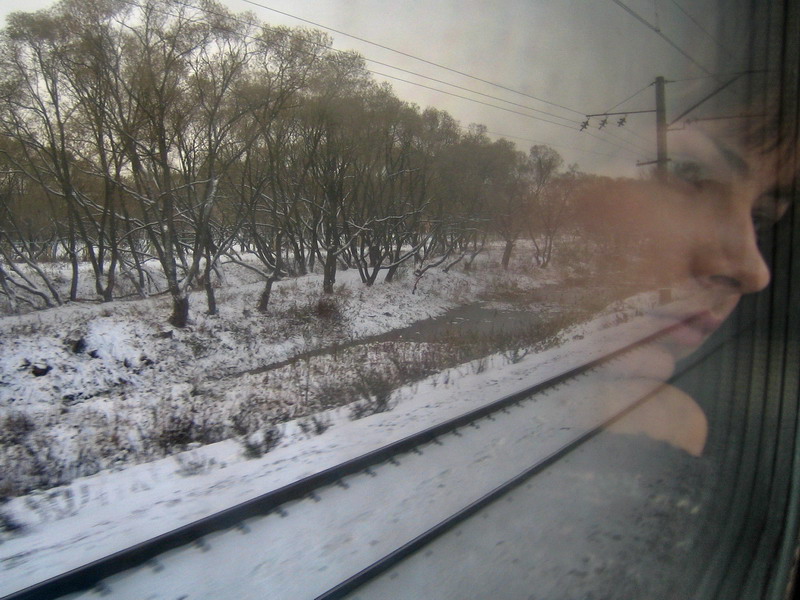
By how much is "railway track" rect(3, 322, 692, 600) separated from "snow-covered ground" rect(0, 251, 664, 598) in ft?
0.65

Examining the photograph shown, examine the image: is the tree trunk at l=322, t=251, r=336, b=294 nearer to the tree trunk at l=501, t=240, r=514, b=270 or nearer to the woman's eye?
the tree trunk at l=501, t=240, r=514, b=270

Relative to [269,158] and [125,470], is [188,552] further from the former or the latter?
[269,158]

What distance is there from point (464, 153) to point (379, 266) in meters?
6.00

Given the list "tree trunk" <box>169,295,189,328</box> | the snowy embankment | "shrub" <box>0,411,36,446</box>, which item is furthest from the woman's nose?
"tree trunk" <box>169,295,189,328</box>

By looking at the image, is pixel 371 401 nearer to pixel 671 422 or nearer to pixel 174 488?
pixel 174 488

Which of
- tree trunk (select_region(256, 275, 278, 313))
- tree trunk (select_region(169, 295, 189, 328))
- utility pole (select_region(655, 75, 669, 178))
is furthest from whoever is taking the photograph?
tree trunk (select_region(256, 275, 278, 313))

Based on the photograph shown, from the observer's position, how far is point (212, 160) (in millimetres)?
15008

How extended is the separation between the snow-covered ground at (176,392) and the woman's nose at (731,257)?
2.05 metres

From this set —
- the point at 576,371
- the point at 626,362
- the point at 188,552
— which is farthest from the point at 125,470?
the point at 626,362

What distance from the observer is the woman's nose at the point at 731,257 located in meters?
8.16

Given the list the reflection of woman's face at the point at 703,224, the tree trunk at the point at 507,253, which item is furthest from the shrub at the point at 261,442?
the tree trunk at the point at 507,253

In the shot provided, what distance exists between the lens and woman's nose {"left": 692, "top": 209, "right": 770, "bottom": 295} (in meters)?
8.16

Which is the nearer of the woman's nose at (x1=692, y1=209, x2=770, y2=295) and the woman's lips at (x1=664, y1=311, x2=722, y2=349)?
the woman's nose at (x1=692, y1=209, x2=770, y2=295)

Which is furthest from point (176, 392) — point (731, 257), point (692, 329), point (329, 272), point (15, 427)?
point (731, 257)
